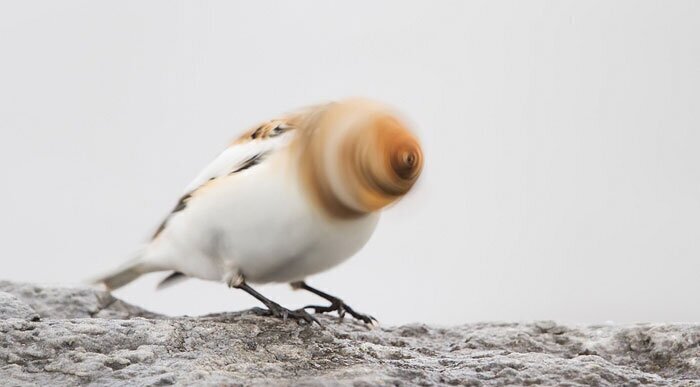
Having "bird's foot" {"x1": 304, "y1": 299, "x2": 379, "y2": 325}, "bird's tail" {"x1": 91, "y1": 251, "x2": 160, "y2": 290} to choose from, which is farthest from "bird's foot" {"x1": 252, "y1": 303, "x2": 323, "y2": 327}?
"bird's tail" {"x1": 91, "y1": 251, "x2": 160, "y2": 290}

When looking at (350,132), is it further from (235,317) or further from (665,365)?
(665,365)

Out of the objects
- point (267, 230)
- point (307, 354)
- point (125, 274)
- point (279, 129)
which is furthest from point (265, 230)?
point (125, 274)

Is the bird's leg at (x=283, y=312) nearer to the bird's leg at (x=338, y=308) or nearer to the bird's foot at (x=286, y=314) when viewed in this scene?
the bird's foot at (x=286, y=314)

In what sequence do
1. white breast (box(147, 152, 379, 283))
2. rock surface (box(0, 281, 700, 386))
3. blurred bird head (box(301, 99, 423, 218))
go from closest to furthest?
rock surface (box(0, 281, 700, 386)) < blurred bird head (box(301, 99, 423, 218)) < white breast (box(147, 152, 379, 283))

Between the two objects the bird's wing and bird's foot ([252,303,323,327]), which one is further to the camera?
the bird's wing

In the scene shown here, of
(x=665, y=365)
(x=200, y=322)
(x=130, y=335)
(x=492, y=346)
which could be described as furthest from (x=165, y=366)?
(x=665, y=365)

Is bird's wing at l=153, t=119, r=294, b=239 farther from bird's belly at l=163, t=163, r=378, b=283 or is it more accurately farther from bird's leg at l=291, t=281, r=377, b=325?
bird's leg at l=291, t=281, r=377, b=325

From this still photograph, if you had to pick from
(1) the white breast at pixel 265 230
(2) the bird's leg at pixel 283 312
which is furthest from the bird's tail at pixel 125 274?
(2) the bird's leg at pixel 283 312
